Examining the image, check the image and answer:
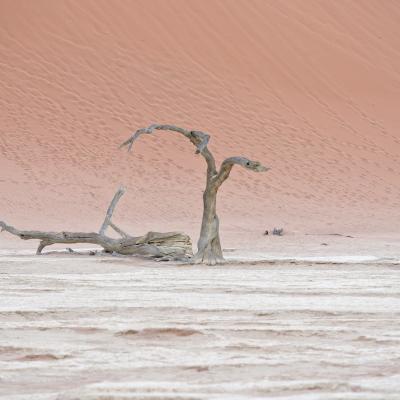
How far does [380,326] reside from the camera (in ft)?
19.8

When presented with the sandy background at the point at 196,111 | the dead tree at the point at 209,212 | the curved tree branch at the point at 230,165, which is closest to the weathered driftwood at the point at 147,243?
the dead tree at the point at 209,212

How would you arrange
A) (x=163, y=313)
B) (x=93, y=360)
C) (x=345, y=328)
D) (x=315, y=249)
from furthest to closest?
(x=315, y=249) < (x=163, y=313) < (x=345, y=328) < (x=93, y=360)

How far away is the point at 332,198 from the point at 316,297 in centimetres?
1681

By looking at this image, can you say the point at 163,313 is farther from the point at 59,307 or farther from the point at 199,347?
the point at 199,347

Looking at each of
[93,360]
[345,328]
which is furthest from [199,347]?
[345,328]

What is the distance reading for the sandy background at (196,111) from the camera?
22641 millimetres

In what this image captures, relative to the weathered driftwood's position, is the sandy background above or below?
above

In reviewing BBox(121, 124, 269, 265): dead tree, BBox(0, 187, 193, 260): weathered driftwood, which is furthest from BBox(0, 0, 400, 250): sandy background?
BBox(121, 124, 269, 265): dead tree

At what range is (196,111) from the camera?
91.5 ft

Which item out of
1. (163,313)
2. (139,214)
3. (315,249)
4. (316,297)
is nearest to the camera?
(163,313)

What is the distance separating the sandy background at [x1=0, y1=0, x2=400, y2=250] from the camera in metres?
22.6

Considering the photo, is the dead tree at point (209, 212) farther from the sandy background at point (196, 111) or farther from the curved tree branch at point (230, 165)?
the sandy background at point (196, 111)

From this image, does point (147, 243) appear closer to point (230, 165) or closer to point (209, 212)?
point (209, 212)

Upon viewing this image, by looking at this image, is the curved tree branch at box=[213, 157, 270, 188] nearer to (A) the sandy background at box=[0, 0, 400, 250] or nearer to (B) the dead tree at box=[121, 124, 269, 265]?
(B) the dead tree at box=[121, 124, 269, 265]
